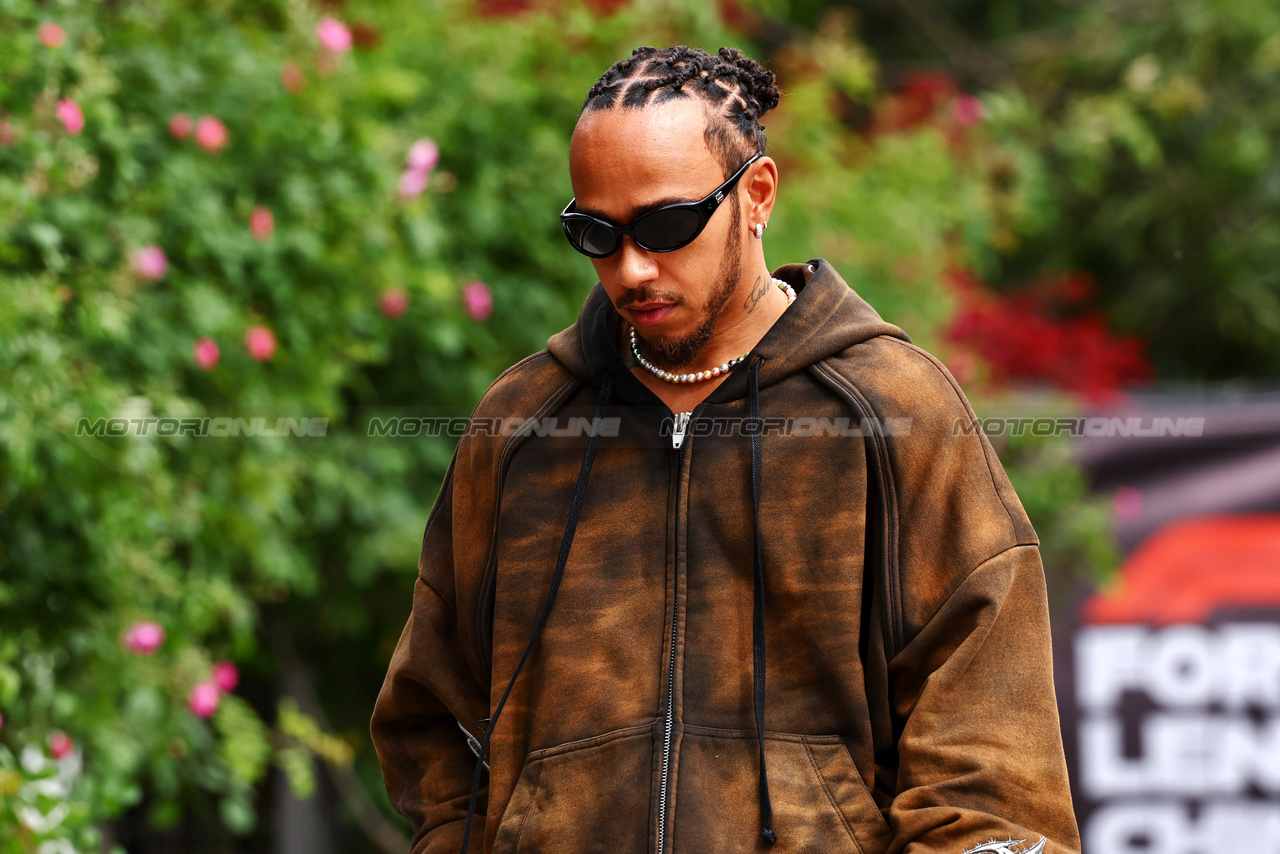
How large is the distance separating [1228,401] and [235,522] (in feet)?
11.0

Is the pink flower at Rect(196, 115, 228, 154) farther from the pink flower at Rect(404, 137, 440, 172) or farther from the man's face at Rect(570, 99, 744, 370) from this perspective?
the man's face at Rect(570, 99, 744, 370)

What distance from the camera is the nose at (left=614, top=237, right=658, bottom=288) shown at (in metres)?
1.44

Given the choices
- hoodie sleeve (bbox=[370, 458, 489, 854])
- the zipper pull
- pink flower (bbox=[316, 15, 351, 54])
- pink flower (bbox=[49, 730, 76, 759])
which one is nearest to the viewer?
the zipper pull

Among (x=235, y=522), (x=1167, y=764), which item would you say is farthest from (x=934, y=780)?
(x=1167, y=764)

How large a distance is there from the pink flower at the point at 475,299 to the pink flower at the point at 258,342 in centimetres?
61

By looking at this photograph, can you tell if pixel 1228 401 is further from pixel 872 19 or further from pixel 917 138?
pixel 872 19

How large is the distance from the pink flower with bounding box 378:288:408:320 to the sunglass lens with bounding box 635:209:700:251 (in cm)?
191

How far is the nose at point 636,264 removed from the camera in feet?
4.74

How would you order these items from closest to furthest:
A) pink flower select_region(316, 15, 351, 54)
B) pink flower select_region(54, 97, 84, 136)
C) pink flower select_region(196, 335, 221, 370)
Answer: pink flower select_region(54, 97, 84, 136) < pink flower select_region(196, 335, 221, 370) < pink flower select_region(316, 15, 351, 54)

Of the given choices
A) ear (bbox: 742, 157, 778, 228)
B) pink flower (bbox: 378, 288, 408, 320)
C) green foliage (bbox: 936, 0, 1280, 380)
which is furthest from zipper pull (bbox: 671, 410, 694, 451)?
green foliage (bbox: 936, 0, 1280, 380)

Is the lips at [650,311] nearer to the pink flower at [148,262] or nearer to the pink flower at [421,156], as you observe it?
the pink flower at [148,262]

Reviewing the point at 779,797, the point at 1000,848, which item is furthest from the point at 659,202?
the point at 1000,848

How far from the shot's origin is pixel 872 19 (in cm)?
723

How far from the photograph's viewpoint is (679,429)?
5.08ft
